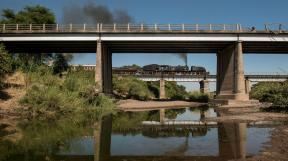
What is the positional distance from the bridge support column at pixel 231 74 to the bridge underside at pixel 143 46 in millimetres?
1768

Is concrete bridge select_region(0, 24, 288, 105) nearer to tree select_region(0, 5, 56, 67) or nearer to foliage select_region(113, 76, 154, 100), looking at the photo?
tree select_region(0, 5, 56, 67)

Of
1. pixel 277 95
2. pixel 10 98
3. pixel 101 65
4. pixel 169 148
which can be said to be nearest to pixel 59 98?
pixel 10 98

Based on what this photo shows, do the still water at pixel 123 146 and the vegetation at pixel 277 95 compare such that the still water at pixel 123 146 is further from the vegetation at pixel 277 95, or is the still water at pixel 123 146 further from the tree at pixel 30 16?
the tree at pixel 30 16

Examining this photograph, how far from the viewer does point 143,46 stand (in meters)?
53.8

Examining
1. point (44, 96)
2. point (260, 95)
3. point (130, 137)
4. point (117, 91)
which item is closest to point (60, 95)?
point (44, 96)

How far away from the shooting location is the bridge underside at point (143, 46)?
5059 centimetres

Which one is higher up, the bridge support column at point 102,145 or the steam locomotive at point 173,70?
the steam locomotive at point 173,70

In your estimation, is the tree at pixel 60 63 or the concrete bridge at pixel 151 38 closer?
the concrete bridge at pixel 151 38

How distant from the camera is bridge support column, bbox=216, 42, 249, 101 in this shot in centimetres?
4662

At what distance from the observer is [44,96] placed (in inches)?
1046

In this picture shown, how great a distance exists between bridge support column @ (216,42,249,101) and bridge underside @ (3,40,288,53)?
177 centimetres

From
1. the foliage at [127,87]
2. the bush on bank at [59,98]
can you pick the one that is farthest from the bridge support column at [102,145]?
the foliage at [127,87]

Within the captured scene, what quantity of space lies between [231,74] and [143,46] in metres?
14.6

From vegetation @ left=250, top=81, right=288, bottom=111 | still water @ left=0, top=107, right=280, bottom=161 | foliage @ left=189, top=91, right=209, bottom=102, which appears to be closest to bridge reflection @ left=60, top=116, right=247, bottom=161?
still water @ left=0, top=107, right=280, bottom=161
